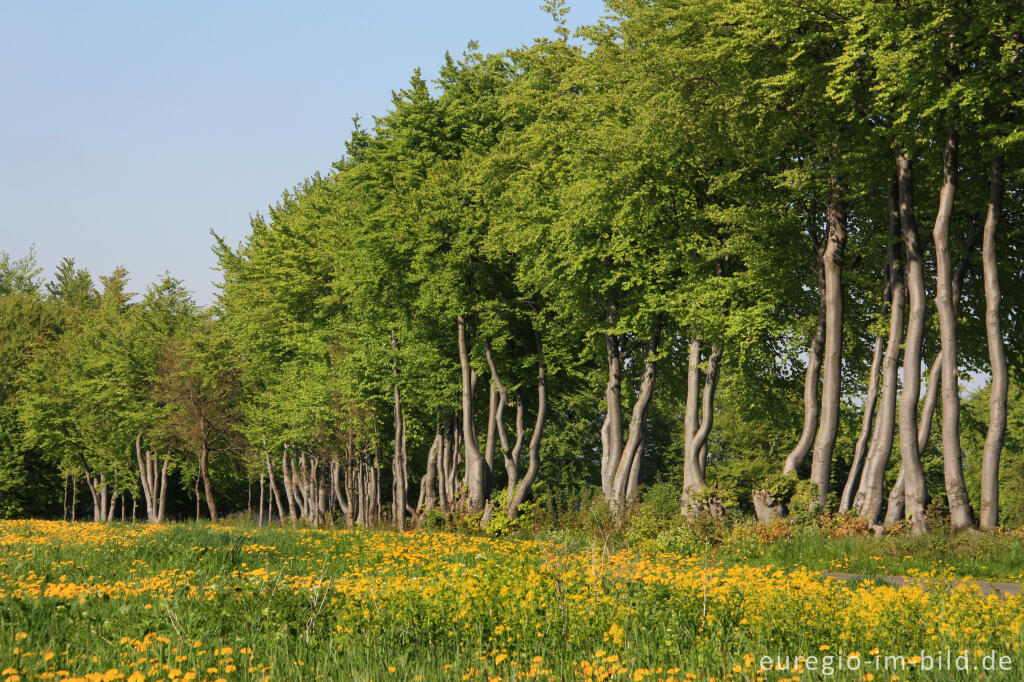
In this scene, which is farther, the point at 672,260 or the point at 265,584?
the point at 672,260

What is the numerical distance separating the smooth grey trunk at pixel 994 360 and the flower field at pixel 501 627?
31.4ft

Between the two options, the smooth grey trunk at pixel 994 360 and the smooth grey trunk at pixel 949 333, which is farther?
the smooth grey trunk at pixel 949 333

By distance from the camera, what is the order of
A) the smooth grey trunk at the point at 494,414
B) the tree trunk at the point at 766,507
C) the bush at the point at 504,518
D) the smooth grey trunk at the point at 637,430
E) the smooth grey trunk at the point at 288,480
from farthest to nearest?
1. the smooth grey trunk at the point at 288,480
2. the smooth grey trunk at the point at 494,414
3. the bush at the point at 504,518
4. the smooth grey trunk at the point at 637,430
5. the tree trunk at the point at 766,507

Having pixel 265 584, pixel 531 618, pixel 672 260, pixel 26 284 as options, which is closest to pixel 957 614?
pixel 531 618

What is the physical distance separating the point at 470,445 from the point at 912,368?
A: 1622 centimetres

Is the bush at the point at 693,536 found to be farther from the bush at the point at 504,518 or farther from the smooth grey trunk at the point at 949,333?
the bush at the point at 504,518

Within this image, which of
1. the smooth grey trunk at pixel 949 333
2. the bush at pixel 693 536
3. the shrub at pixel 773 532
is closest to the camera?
the smooth grey trunk at pixel 949 333

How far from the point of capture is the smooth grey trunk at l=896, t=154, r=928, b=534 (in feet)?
60.6

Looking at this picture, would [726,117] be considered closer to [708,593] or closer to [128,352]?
[708,593]

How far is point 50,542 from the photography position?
1557 centimetres

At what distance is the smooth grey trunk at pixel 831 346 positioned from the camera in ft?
67.5

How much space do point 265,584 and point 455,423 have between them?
2857 cm

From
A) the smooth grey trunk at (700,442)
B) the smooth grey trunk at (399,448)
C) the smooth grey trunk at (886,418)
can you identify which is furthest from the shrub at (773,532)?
the smooth grey trunk at (399,448)

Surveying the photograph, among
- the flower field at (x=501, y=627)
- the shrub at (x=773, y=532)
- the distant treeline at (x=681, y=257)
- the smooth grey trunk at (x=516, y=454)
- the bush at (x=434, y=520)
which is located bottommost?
the bush at (x=434, y=520)
